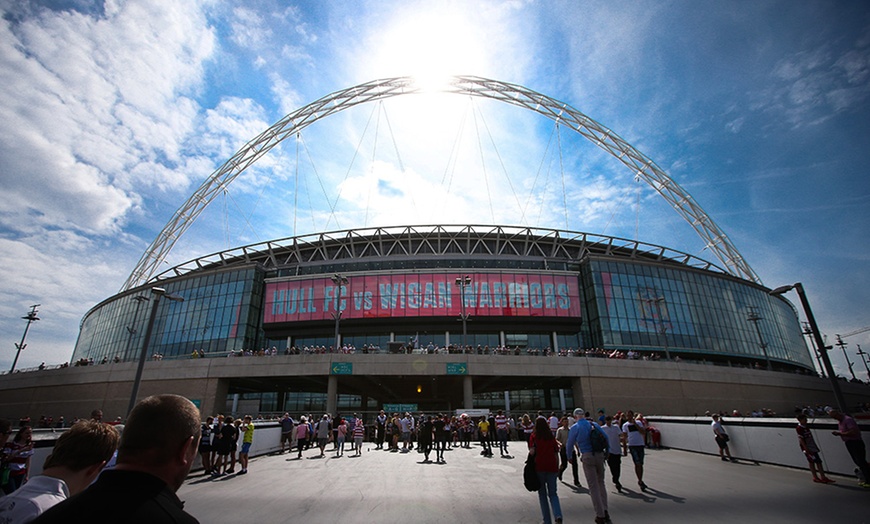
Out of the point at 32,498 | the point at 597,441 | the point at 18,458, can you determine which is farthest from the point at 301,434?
the point at 32,498

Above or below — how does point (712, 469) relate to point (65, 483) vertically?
below

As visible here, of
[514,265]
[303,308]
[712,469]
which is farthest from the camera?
[514,265]

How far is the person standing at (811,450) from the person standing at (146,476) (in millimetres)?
14578

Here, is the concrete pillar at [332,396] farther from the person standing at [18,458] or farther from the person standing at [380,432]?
the person standing at [18,458]

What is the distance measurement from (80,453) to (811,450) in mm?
15280

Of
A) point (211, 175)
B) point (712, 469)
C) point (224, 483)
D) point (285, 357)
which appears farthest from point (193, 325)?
point (712, 469)

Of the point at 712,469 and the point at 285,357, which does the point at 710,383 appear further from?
the point at 285,357

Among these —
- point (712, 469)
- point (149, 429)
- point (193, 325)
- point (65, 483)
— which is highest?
point (193, 325)

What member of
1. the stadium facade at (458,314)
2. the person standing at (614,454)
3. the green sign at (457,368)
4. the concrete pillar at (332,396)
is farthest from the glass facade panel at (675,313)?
the person standing at (614,454)

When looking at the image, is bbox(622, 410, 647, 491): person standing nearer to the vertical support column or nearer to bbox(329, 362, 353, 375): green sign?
the vertical support column

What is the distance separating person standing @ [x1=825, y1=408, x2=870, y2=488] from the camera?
995cm

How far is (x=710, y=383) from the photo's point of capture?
41000 mm

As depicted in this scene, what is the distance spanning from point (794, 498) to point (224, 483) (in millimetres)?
14538

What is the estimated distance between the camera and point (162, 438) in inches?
86.1
